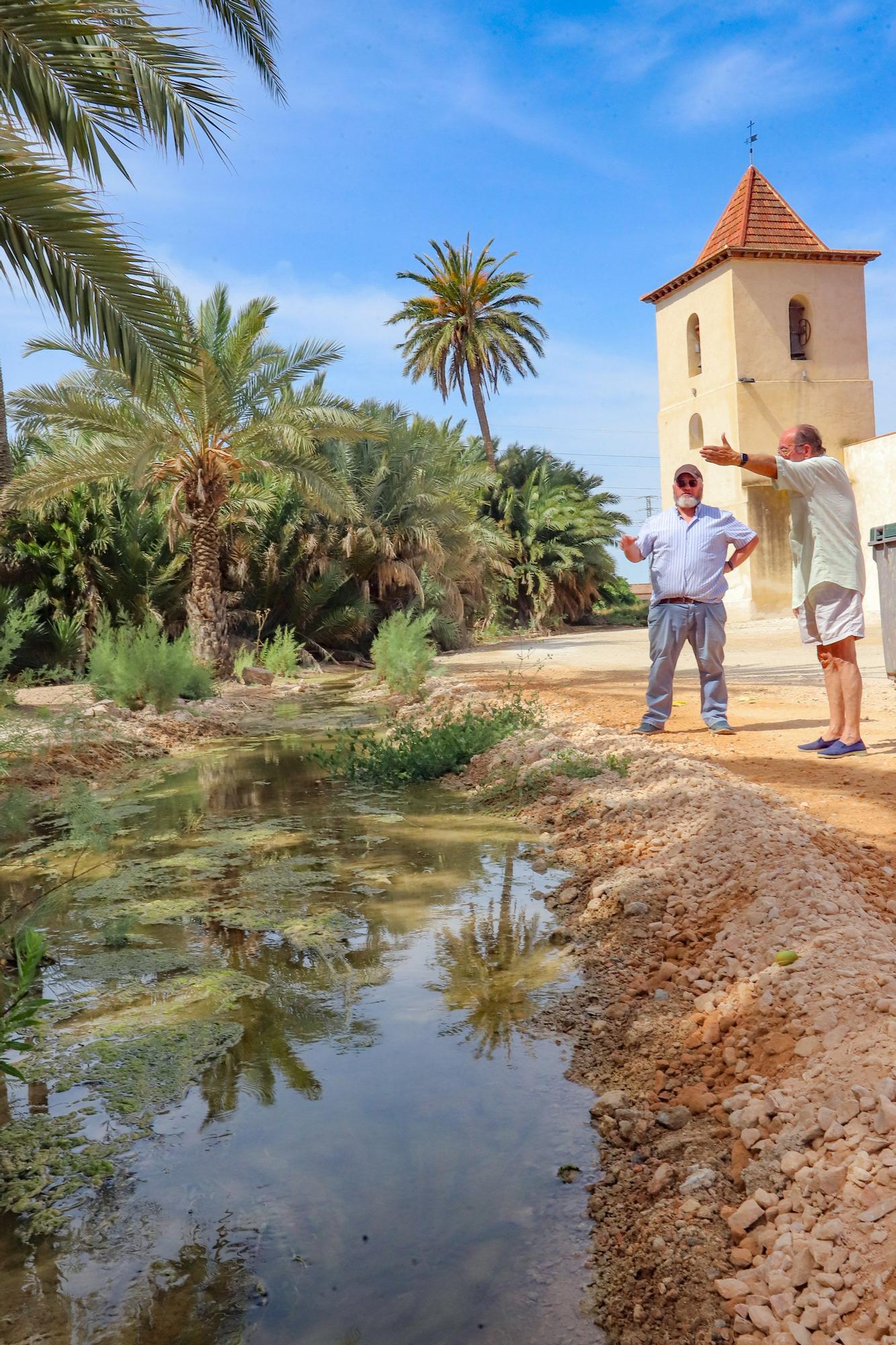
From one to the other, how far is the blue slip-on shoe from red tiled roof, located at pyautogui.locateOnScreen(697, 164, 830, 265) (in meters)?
22.5

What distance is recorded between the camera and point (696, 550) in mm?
7191

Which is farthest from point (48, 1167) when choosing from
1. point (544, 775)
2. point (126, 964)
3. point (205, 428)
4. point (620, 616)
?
point (620, 616)

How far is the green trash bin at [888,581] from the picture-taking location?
5.96 metres

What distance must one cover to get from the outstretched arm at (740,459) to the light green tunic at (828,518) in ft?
0.35

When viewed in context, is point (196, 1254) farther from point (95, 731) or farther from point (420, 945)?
point (95, 731)

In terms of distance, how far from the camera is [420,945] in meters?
3.98

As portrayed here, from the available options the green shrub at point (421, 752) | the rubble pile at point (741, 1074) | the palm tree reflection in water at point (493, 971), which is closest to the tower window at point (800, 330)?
the green shrub at point (421, 752)

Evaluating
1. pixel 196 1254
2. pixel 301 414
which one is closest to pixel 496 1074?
pixel 196 1254

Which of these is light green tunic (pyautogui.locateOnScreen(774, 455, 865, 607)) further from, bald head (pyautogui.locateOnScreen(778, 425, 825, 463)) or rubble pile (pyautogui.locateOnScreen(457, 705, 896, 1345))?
rubble pile (pyautogui.locateOnScreen(457, 705, 896, 1345))

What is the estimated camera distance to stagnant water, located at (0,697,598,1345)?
197 cm

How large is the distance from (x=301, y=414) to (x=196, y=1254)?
622 inches

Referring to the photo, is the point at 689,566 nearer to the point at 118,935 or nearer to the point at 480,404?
the point at 118,935

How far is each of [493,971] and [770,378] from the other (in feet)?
82.8

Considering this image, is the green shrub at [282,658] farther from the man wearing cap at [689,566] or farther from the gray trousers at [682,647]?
the man wearing cap at [689,566]
